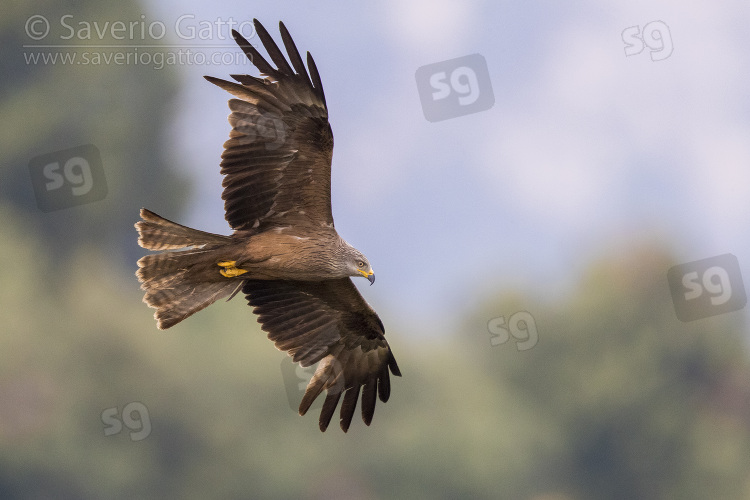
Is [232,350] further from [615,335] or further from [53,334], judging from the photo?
[615,335]

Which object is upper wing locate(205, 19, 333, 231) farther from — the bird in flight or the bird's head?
the bird's head

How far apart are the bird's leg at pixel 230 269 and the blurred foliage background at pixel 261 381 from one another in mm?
17536

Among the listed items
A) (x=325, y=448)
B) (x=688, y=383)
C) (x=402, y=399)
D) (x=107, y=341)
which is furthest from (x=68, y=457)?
(x=688, y=383)

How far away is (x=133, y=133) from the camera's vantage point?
39844 millimetres

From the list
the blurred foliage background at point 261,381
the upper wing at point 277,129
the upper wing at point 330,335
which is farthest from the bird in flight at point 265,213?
the blurred foliage background at point 261,381

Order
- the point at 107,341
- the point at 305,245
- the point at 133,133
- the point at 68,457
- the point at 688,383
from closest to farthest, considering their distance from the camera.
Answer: the point at 305,245 < the point at 68,457 < the point at 107,341 < the point at 688,383 < the point at 133,133

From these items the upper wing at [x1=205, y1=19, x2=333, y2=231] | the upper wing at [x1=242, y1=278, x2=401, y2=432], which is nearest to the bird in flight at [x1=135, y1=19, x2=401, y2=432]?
the upper wing at [x1=205, y1=19, x2=333, y2=231]

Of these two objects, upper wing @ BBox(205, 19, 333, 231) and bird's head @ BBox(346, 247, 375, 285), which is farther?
bird's head @ BBox(346, 247, 375, 285)

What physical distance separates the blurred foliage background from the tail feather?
1720 centimetres

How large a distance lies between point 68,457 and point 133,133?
15177 millimetres

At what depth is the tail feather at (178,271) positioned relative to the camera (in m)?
10.1

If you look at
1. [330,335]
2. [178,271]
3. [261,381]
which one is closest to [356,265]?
[330,335]

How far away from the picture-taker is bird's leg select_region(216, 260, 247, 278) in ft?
33.1

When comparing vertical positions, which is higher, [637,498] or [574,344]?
[574,344]
